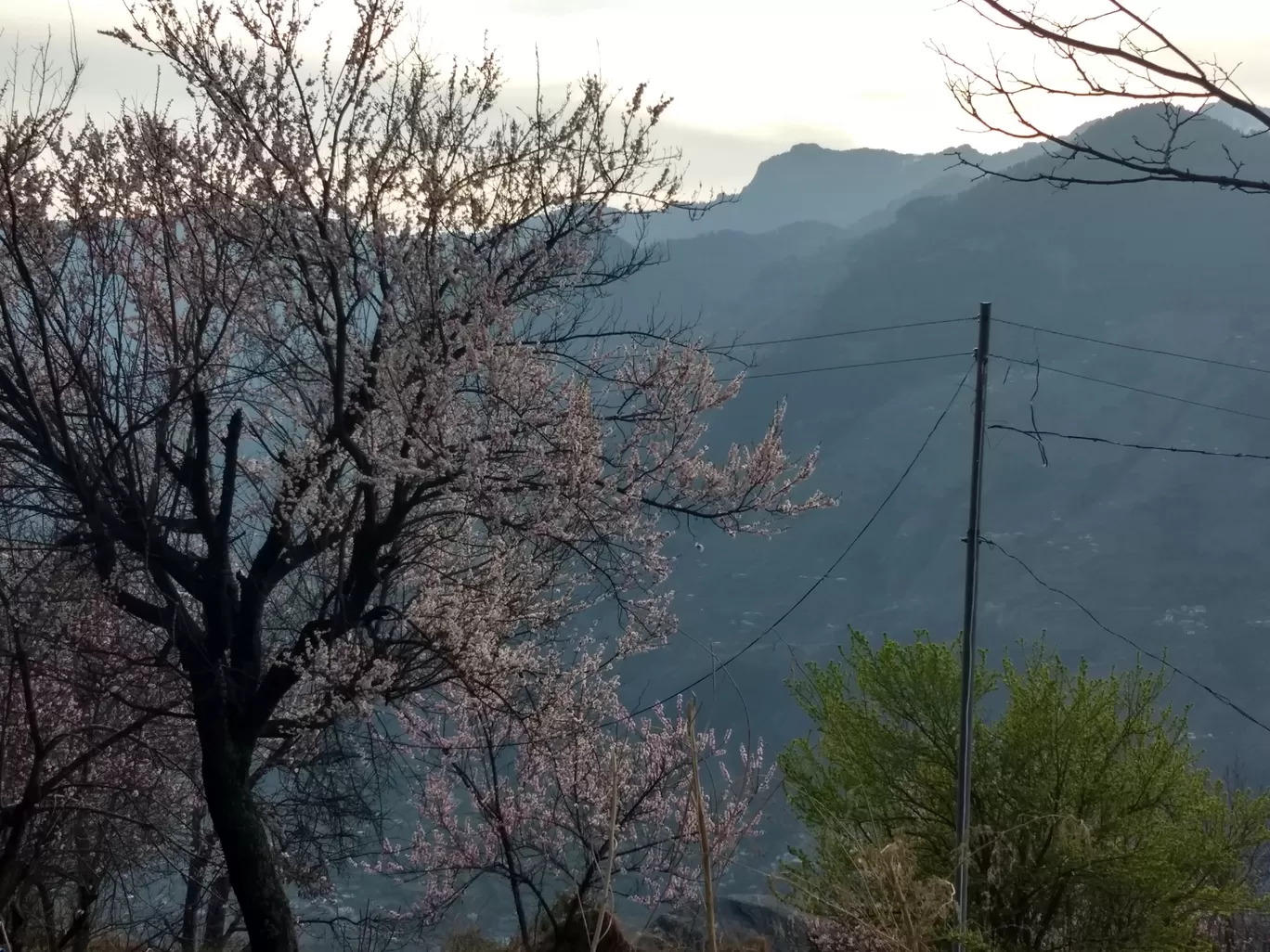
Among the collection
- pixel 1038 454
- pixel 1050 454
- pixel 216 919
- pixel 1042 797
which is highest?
pixel 1038 454

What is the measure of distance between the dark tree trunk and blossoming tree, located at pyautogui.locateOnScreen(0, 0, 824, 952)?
0.01 m

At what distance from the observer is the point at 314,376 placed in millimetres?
6695

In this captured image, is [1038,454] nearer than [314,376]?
No

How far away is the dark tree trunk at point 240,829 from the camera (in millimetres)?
6391

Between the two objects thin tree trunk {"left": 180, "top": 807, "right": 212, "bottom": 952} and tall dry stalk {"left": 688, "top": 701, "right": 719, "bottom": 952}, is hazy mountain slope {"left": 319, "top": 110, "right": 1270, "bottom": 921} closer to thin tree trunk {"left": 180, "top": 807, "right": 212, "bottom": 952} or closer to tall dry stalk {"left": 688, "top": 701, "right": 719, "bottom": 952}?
thin tree trunk {"left": 180, "top": 807, "right": 212, "bottom": 952}

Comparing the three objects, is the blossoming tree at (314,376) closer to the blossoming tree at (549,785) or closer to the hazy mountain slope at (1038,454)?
the blossoming tree at (549,785)

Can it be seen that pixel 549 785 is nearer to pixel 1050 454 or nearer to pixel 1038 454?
pixel 1038 454

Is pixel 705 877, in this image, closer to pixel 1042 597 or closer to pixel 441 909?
pixel 441 909

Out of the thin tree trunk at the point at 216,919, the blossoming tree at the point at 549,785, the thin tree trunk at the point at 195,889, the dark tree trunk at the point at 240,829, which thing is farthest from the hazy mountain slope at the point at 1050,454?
the dark tree trunk at the point at 240,829

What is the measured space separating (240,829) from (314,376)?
108 inches

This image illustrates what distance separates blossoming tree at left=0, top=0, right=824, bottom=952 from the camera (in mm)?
5770

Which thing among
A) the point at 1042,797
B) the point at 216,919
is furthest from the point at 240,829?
the point at 216,919

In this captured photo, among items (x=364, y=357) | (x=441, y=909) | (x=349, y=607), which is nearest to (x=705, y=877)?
(x=364, y=357)

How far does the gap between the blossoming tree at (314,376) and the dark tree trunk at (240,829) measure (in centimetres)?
1
